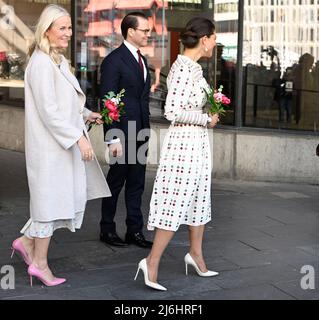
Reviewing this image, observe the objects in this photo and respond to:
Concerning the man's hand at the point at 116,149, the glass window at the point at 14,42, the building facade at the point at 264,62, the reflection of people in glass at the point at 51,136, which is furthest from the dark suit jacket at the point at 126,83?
the glass window at the point at 14,42

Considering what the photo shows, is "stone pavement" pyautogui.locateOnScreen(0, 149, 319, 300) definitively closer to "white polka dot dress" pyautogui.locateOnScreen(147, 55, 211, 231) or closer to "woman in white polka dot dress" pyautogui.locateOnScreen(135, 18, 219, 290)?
"woman in white polka dot dress" pyautogui.locateOnScreen(135, 18, 219, 290)

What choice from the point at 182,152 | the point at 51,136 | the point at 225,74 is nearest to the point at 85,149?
the point at 51,136

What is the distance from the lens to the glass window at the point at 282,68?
8.99 metres

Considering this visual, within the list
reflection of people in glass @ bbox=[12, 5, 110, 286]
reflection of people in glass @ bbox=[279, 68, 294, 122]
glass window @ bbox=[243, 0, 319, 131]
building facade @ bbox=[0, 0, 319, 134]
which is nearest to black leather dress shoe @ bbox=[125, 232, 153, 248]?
reflection of people in glass @ bbox=[12, 5, 110, 286]

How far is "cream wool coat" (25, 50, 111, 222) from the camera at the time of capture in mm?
4238

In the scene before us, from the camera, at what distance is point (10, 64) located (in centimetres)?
1173

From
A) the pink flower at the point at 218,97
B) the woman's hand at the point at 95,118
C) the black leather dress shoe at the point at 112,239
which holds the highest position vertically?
the pink flower at the point at 218,97

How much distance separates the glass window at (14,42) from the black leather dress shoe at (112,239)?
6058mm

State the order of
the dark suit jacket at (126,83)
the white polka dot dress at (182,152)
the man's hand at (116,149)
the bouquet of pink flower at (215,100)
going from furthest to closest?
the dark suit jacket at (126,83) < the man's hand at (116,149) < the bouquet of pink flower at (215,100) < the white polka dot dress at (182,152)

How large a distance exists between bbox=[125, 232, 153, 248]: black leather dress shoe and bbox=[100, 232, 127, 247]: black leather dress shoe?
2.4 inches

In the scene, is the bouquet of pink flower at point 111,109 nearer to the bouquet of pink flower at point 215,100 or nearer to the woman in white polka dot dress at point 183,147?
the woman in white polka dot dress at point 183,147

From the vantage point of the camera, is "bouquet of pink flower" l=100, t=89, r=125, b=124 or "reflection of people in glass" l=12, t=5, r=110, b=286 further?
"bouquet of pink flower" l=100, t=89, r=125, b=124

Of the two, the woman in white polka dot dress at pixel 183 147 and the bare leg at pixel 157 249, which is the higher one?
the woman in white polka dot dress at pixel 183 147
